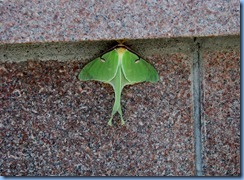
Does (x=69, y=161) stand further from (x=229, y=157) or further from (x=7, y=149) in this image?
(x=229, y=157)

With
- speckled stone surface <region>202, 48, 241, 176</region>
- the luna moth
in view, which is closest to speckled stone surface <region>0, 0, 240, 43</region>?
the luna moth

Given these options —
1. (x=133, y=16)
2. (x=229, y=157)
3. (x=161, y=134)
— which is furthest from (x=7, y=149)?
(x=229, y=157)

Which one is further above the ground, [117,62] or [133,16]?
[133,16]

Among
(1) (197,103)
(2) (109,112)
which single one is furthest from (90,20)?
(1) (197,103)

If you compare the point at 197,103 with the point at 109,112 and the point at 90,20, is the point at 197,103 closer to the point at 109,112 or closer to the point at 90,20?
the point at 109,112

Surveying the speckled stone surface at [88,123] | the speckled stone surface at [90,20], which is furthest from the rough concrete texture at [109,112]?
the speckled stone surface at [90,20]

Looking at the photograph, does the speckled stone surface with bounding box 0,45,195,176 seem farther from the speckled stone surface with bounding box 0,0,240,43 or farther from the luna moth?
the speckled stone surface with bounding box 0,0,240,43

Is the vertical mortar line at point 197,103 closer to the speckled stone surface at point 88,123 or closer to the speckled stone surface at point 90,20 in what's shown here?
the speckled stone surface at point 88,123
